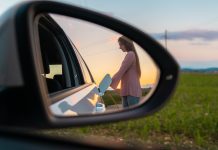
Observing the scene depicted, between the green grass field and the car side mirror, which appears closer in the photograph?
the car side mirror

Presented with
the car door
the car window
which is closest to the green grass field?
the car door

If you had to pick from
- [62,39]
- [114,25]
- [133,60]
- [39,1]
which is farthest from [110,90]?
[39,1]

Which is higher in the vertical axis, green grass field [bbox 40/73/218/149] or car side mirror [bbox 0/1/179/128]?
car side mirror [bbox 0/1/179/128]

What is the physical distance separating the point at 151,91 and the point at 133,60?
189 cm

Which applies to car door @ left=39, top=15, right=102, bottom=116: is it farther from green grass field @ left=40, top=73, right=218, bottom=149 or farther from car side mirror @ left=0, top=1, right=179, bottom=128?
green grass field @ left=40, top=73, right=218, bottom=149

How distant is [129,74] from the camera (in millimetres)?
Result: 6172

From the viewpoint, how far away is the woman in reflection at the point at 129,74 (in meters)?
3.29

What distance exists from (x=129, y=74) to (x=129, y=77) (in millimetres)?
50

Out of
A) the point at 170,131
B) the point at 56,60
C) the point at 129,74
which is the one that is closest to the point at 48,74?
the point at 56,60

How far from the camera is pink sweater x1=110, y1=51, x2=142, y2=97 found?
397 centimetres

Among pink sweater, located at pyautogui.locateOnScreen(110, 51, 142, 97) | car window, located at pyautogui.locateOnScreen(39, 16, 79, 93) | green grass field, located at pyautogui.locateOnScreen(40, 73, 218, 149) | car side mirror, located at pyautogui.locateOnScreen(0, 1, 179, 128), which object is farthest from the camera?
green grass field, located at pyautogui.locateOnScreen(40, 73, 218, 149)

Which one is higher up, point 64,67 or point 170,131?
point 64,67

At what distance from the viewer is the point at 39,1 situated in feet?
6.22

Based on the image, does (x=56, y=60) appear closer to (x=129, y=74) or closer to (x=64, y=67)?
(x=64, y=67)
